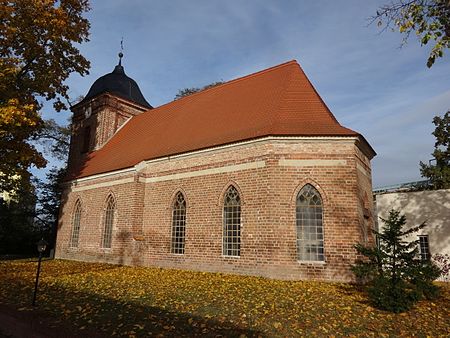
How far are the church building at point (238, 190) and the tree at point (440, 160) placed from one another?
12918mm

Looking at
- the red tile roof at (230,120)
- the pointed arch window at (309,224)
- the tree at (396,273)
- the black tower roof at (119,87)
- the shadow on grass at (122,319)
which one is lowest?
the shadow on grass at (122,319)

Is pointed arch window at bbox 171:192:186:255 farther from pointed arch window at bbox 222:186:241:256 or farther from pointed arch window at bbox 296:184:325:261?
pointed arch window at bbox 296:184:325:261

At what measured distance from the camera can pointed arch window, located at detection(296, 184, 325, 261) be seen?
11.8 metres

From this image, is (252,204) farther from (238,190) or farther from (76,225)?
(76,225)

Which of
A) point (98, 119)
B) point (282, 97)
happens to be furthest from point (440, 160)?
point (98, 119)

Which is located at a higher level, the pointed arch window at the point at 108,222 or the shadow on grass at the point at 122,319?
the pointed arch window at the point at 108,222

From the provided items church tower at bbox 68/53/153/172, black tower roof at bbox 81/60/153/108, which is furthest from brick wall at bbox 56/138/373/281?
black tower roof at bbox 81/60/153/108

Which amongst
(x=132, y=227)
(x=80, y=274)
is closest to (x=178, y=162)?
(x=132, y=227)

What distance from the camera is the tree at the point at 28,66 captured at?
13.8 metres

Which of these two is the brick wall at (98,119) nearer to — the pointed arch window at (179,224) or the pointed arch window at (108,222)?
the pointed arch window at (108,222)

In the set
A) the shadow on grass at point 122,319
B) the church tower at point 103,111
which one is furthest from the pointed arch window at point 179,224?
the church tower at point 103,111

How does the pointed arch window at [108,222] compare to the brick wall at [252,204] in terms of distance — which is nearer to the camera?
the brick wall at [252,204]

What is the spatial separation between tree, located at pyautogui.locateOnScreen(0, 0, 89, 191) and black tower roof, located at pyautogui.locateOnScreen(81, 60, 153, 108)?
21.6 feet

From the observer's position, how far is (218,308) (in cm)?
737
